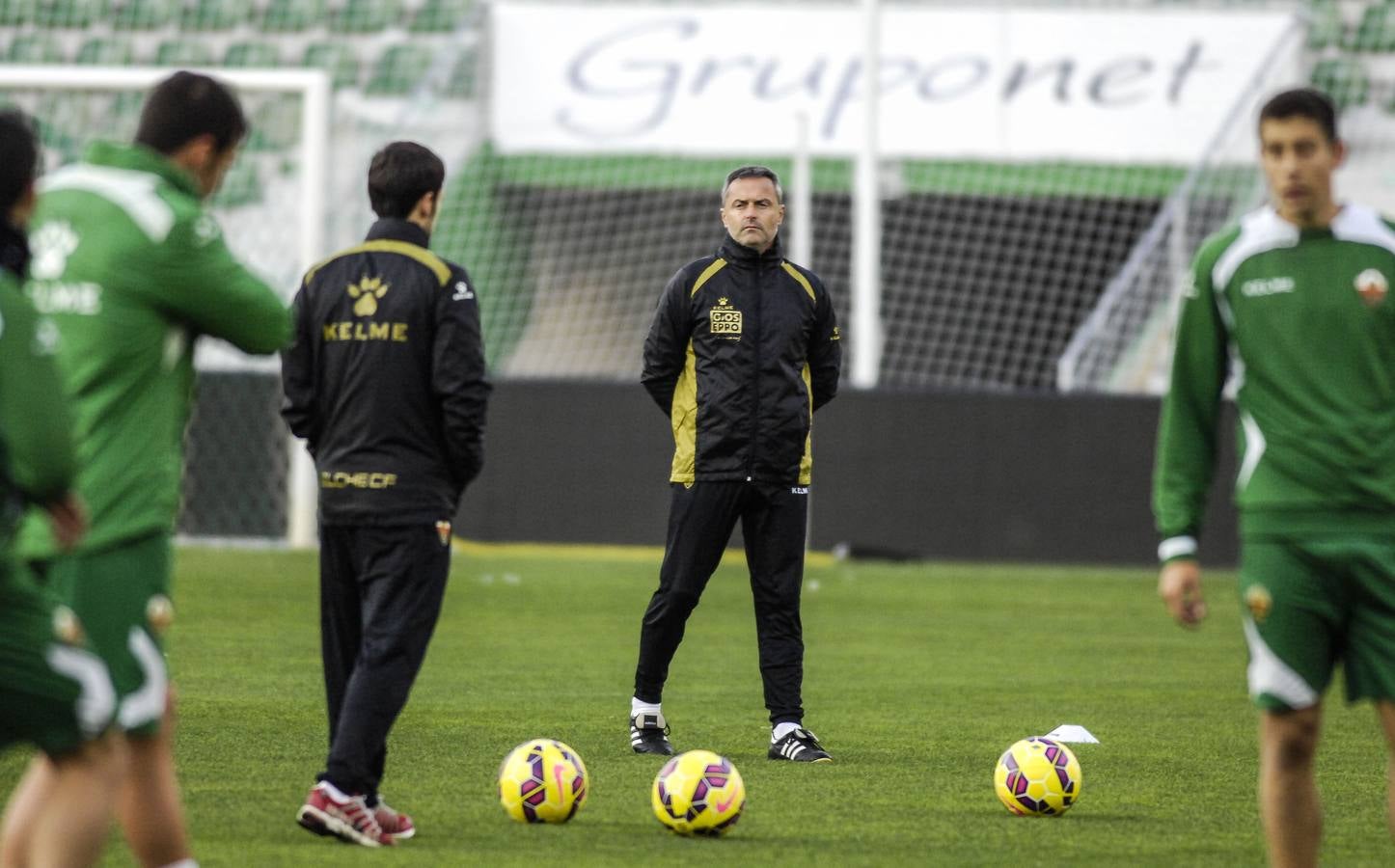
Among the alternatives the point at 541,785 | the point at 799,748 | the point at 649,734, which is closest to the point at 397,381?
the point at 541,785

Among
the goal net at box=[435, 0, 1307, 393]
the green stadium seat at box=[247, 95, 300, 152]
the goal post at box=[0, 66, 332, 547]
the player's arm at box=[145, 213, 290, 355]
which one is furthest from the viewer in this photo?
the goal net at box=[435, 0, 1307, 393]

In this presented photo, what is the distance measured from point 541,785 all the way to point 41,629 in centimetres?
252

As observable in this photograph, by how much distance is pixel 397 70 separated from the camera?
22125 mm

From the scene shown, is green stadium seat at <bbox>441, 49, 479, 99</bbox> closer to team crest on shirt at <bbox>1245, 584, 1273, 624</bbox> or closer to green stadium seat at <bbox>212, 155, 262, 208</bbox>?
green stadium seat at <bbox>212, 155, 262, 208</bbox>

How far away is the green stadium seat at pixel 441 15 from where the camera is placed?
73.8 feet

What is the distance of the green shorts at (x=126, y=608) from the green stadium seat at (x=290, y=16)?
1909 centimetres

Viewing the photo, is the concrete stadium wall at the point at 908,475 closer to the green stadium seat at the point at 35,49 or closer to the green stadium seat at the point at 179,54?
the green stadium seat at the point at 179,54

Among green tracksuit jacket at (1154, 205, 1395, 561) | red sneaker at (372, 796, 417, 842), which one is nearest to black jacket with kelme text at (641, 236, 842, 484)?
red sneaker at (372, 796, 417, 842)

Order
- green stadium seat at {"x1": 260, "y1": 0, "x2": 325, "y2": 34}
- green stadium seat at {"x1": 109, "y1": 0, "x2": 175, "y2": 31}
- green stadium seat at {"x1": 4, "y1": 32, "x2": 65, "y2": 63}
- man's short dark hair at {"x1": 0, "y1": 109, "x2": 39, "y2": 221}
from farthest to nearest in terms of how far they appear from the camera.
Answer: green stadium seat at {"x1": 260, "y1": 0, "x2": 325, "y2": 34}, green stadium seat at {"x1": 109, "y1": 0, "x2": 175, "y2": 31}, green stadium seat at {"x1": 4, "y1": 32, "x2": 65, "y2": 63}, man's short dark hair at {"x1": 0, "y1": 109, "x2": 39, "y2": 221}

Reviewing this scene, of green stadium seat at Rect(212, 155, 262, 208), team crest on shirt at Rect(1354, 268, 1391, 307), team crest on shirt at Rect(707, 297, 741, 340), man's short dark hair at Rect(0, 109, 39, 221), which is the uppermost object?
green stadium seat at Rect(212, 155, 262, 208)

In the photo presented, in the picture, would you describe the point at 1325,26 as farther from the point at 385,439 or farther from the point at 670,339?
the point at 385,439

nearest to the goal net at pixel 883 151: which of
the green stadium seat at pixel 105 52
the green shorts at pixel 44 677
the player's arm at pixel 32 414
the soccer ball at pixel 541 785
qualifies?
the green stadium seat at pixel 105 52

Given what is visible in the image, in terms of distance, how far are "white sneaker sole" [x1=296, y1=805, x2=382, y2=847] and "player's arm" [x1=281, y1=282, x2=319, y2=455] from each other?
103 cm

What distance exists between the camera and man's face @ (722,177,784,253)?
755cm
